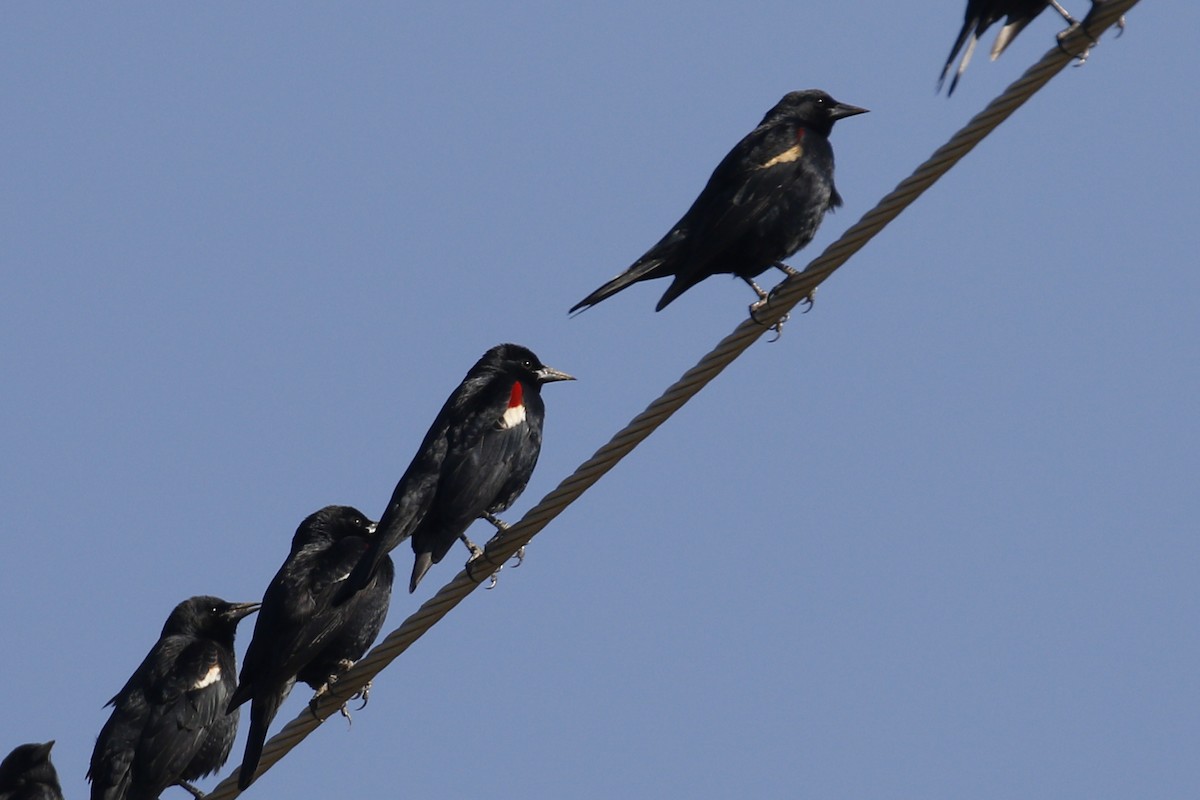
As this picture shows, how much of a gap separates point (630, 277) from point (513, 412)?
1.00m

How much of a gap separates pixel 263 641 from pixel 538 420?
179 cm

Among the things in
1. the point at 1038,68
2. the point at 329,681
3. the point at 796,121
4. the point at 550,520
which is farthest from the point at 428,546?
the point at 1038,68

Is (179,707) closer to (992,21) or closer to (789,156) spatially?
(789,156)

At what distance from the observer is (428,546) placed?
9383 mm

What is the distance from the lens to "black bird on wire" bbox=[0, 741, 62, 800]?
455 inches

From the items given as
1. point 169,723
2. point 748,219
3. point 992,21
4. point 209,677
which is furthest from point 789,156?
point 169,723

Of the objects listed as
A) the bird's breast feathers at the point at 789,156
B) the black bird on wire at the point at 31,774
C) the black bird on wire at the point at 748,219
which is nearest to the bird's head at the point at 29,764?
the black bird on wire at the point at 31,774

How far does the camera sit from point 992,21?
8.76 metres

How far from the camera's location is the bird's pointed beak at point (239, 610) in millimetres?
11922

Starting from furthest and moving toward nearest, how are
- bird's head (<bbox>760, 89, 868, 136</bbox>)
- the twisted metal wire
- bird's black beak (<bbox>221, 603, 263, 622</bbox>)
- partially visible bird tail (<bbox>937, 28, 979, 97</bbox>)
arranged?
bird's black beak (<bbox>221, 603, 263, 622</bbox>) < bird's head (<bbox>760, 89, 868, 136</bbox>) < partially visible bird tail (<bbox>937, 28, 979, 97</bbox>) < the twisted metal wire

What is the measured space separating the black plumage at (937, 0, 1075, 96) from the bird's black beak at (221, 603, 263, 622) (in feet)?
18.4

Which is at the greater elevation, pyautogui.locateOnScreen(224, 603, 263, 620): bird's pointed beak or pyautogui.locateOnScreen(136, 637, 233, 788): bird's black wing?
pyautogui.locateOnScreen(224, 603, 263, 620): bird's pointed beak

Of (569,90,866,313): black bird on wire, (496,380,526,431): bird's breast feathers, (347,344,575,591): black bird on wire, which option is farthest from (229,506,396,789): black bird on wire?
(569,90,866,313): black bird on wire

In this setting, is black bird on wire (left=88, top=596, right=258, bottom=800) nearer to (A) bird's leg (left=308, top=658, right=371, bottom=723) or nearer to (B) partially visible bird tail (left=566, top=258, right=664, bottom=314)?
(A) bird's leg (left=308, top=658, right=371, bottom=723)
